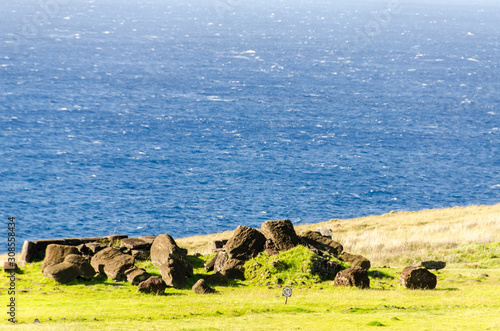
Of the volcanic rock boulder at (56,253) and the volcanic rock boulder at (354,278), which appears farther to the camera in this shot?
the volcanic rock boulder at (56,253)

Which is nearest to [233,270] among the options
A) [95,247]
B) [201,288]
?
[201,288]

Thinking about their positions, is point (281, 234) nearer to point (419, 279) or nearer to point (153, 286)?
point (419, 279)

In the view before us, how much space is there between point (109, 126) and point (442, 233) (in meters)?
80.9

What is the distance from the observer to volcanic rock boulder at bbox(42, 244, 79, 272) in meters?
36.0

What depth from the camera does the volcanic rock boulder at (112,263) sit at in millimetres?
34812

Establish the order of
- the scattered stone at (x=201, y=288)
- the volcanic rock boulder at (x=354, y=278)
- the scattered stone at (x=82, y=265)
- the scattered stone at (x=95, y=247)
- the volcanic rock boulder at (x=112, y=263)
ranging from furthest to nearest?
the scattered stone at (x=95, y=247) < the volcanic rock boulder at (x=112, y=263) < the volcanic rock boulder at (x=354, y=278) < the scattered stone at (x=82, y=265) < the scattered stone at (x=201, y=288)

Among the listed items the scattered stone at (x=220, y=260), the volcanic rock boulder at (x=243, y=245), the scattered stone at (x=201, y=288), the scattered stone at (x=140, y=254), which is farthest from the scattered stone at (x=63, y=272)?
the volcanic rock boulder at (x=243, y=245)

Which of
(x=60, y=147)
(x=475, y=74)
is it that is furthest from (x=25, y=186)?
(x=475, y=74)

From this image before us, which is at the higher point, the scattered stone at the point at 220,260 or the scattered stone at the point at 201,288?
the scattered stone at the point at 220,260

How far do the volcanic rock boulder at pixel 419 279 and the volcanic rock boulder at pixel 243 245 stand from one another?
9718 millimetres

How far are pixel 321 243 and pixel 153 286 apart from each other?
13.9m

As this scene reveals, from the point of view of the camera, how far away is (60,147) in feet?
340

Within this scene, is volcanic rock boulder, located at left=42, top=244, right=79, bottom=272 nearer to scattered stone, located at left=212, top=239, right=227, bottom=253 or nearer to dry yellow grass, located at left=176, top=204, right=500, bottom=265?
scattered stone, located at left=212, top=239, right=227, bottom=253

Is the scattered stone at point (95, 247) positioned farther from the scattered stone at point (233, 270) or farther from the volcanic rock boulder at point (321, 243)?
the volcanic rock boulder at point (321, 243)
